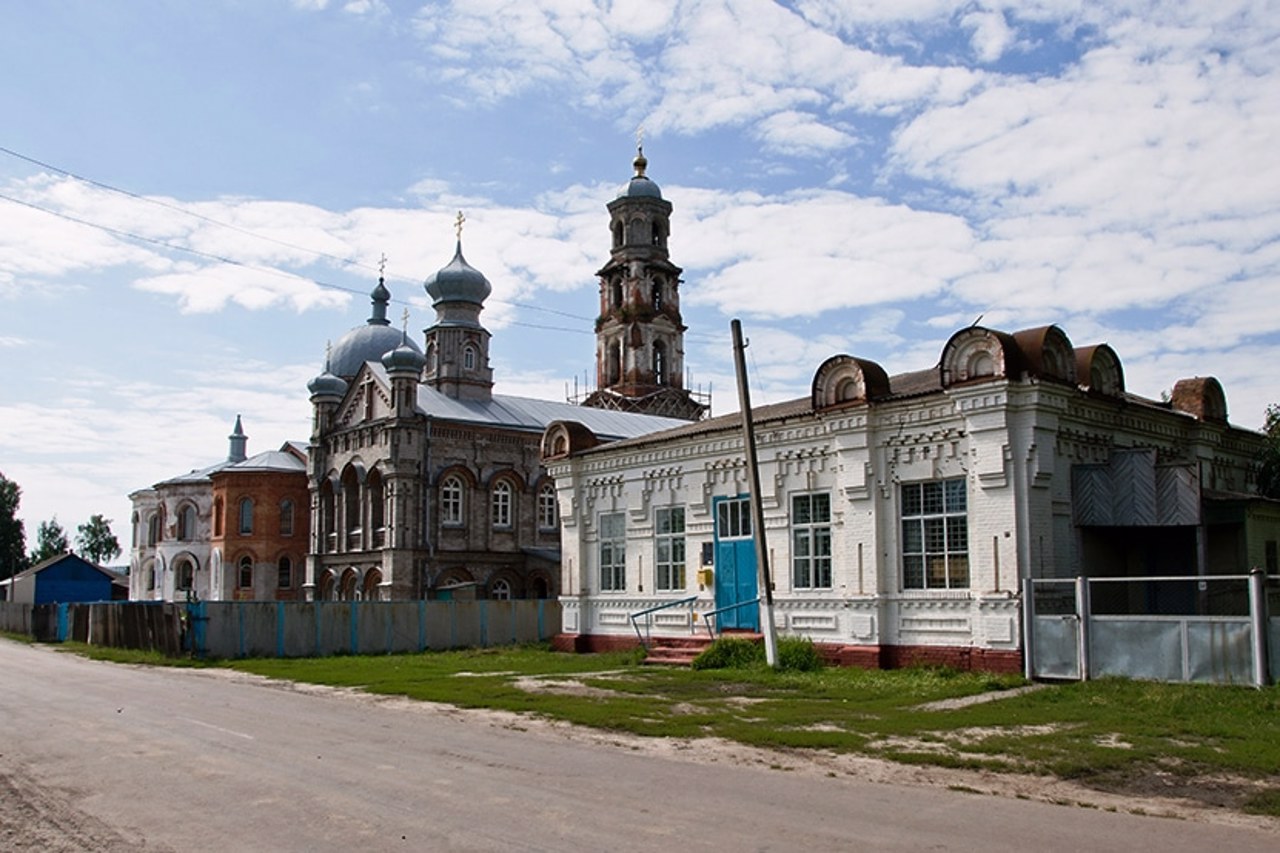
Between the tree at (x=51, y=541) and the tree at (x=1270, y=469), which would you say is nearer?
the tree at (x=1270, y=469)

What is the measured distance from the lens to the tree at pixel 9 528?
9244 cm

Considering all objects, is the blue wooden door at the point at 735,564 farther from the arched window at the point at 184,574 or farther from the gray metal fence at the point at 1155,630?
the arched window at the point at 184,574

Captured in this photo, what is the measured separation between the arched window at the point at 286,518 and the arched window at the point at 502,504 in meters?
12.8

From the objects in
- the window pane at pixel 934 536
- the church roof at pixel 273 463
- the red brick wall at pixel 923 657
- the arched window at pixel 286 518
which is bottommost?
the red brick wall at pixel 923 657

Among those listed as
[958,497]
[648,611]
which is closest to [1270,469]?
[958,497]

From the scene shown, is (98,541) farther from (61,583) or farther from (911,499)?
(911,499)

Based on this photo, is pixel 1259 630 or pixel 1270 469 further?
pixel 1270 469

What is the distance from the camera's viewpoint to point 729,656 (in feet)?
75.7

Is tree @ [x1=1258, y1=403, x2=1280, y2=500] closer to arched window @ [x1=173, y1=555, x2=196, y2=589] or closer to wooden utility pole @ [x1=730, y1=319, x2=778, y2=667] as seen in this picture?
wooden utility pole @ [x1=730, y1=319, x2=778, y2=667]

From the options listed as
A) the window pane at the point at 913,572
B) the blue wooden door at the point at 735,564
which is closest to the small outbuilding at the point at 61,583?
the blue wooden door at the point at 735,564

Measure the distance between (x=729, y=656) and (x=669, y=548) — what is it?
182 inches

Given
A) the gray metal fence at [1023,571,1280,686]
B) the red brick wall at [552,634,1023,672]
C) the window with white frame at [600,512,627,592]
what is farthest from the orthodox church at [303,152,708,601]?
the gray metal fence at [1023,571,1280,686]

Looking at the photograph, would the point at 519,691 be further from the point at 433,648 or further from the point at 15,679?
the point at 433,648

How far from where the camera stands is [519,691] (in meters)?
19.2
